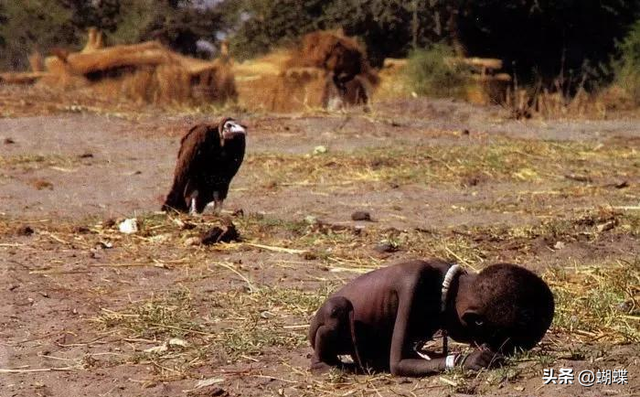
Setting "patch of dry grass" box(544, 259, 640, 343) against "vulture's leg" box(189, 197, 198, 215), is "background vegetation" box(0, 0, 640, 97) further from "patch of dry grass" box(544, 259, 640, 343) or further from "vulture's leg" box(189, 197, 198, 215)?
"patch of dry grass" box(544, 259, 640, 343)

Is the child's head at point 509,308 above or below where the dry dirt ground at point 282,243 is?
above

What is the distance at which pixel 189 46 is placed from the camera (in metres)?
35.3

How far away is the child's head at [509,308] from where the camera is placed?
433cm

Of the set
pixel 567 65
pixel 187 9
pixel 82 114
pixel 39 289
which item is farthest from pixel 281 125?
pixel 187 9

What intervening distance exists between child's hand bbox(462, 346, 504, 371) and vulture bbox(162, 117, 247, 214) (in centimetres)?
437

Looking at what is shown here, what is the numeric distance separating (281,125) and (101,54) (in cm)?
597

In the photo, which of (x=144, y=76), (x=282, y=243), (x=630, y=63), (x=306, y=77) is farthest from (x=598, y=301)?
(x=630, y=63)

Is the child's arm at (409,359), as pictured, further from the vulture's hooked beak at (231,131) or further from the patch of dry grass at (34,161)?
the patch of dry grass at (34,161)

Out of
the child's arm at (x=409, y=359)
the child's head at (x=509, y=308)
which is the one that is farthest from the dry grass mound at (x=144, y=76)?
the child's head at (x=509, y=308)

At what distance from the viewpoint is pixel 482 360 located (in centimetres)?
434

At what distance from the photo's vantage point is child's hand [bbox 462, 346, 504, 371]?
4.33 metres

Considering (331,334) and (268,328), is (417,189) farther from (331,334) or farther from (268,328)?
(331,334)

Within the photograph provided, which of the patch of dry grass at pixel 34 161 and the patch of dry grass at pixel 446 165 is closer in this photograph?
the patch of dry grass at pixel 446 165

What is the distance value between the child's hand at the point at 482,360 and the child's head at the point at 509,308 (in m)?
0.06
